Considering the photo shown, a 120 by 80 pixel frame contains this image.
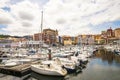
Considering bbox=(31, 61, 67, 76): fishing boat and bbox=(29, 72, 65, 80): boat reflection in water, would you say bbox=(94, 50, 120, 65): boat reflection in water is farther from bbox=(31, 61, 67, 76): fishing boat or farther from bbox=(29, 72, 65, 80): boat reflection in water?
bbox=(29, 72, 65, 80): boat reflection in water

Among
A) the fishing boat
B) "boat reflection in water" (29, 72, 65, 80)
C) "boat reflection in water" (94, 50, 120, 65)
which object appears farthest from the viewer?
"boat reflection in water" (94, 50, 120, 65)

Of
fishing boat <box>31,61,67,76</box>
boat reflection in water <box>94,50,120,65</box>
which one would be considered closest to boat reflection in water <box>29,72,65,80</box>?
fishing boat <box>31,61,67,76</box>

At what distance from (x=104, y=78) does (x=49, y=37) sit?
10510 centimetres

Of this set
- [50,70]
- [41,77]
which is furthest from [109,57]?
[41,77]

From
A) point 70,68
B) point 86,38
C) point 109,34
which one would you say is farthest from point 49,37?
point 70,68

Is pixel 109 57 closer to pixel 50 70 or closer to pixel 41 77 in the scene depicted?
pixel 50 70

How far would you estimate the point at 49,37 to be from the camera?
12619cm

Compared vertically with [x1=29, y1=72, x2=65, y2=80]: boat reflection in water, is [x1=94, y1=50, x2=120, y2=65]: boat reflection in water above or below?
above

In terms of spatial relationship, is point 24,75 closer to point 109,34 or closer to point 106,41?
point 106,41

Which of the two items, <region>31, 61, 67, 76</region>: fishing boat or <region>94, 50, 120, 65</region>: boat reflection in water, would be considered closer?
<region>31, 61, 67, 76</region>: fishing boat

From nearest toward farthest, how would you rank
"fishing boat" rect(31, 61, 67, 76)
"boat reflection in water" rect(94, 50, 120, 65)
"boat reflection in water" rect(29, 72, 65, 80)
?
"fishing boat" rect(31, 61, 67, 76) < "boat reflection in water" rect(29, 72, 65, 80) < "boat reflection in water" rect(94, 50, 120, 65)

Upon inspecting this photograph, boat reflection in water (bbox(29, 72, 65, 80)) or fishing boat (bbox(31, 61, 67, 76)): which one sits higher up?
fishing boat (bbox(31, 61, 67, 76))

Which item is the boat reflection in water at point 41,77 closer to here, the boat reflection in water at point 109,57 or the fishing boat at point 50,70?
the fishing boat at point 50,70

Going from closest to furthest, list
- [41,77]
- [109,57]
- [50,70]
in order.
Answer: [50,70] → [41,77] → [109,57]
